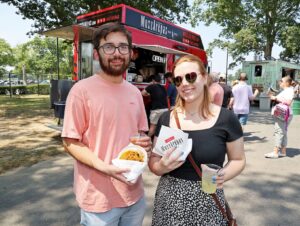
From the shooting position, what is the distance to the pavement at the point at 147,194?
11.7 ft

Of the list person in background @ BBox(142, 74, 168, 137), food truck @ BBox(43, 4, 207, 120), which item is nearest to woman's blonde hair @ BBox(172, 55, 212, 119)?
person in background @ BBox(142, 74, 168, 137)

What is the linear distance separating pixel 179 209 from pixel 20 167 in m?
4.50

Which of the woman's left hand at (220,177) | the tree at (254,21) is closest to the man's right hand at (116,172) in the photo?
the woman's left hand at (220,177)

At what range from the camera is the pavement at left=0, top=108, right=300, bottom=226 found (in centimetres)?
356

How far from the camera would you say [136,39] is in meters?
8.18

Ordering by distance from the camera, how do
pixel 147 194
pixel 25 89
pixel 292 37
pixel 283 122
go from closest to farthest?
pixel 147 194 < pixel 283 122 < pixel 292 37 < pixel 25 89

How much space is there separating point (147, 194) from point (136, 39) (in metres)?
5.09

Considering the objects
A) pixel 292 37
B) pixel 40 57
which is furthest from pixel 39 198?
pixel 40 57

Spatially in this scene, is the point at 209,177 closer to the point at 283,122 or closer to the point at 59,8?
the point at 283,122

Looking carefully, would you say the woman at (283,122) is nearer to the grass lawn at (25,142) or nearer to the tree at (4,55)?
the grass lawn at (25,142)

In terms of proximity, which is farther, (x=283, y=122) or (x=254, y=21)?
(x=254, y=21)

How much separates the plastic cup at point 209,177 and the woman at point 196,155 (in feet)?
0.23

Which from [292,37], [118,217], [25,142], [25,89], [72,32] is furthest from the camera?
[25,89]

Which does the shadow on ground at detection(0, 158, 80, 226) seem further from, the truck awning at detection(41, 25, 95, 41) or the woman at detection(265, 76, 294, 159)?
the woman at detection(265, 76, 294, 159)
